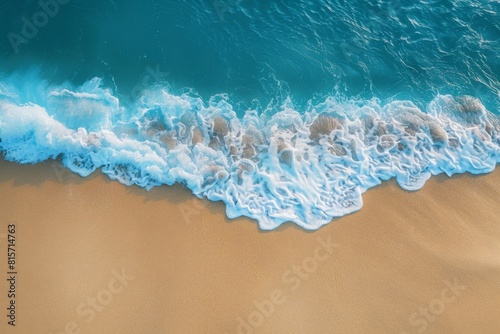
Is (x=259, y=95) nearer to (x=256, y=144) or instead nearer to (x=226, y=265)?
(x=256, y=144)

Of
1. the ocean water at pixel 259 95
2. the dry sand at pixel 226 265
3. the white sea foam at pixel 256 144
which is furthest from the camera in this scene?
the ocean water at pixel 259 95

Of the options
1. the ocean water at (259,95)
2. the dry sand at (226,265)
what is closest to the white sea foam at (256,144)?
the ocean water at (259,95)

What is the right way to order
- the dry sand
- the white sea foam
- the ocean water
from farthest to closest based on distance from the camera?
the ocean water → the white sea foam → the dry sand

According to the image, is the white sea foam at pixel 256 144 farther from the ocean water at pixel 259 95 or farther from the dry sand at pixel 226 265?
the dry sand at pixel 226 265

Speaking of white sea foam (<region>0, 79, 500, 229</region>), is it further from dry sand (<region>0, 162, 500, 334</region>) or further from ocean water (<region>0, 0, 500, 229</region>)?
dry sand (<region>0, 162, 500, 334</region>)

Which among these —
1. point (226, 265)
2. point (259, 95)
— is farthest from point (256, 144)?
point (226, 265)

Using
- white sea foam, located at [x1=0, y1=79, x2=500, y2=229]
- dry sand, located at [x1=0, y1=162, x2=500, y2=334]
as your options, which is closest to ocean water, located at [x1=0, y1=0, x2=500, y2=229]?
white sea foam, located at [x1=0, y1=79, x2=500, y2=229]

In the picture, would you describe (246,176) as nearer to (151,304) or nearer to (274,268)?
(274,268)
